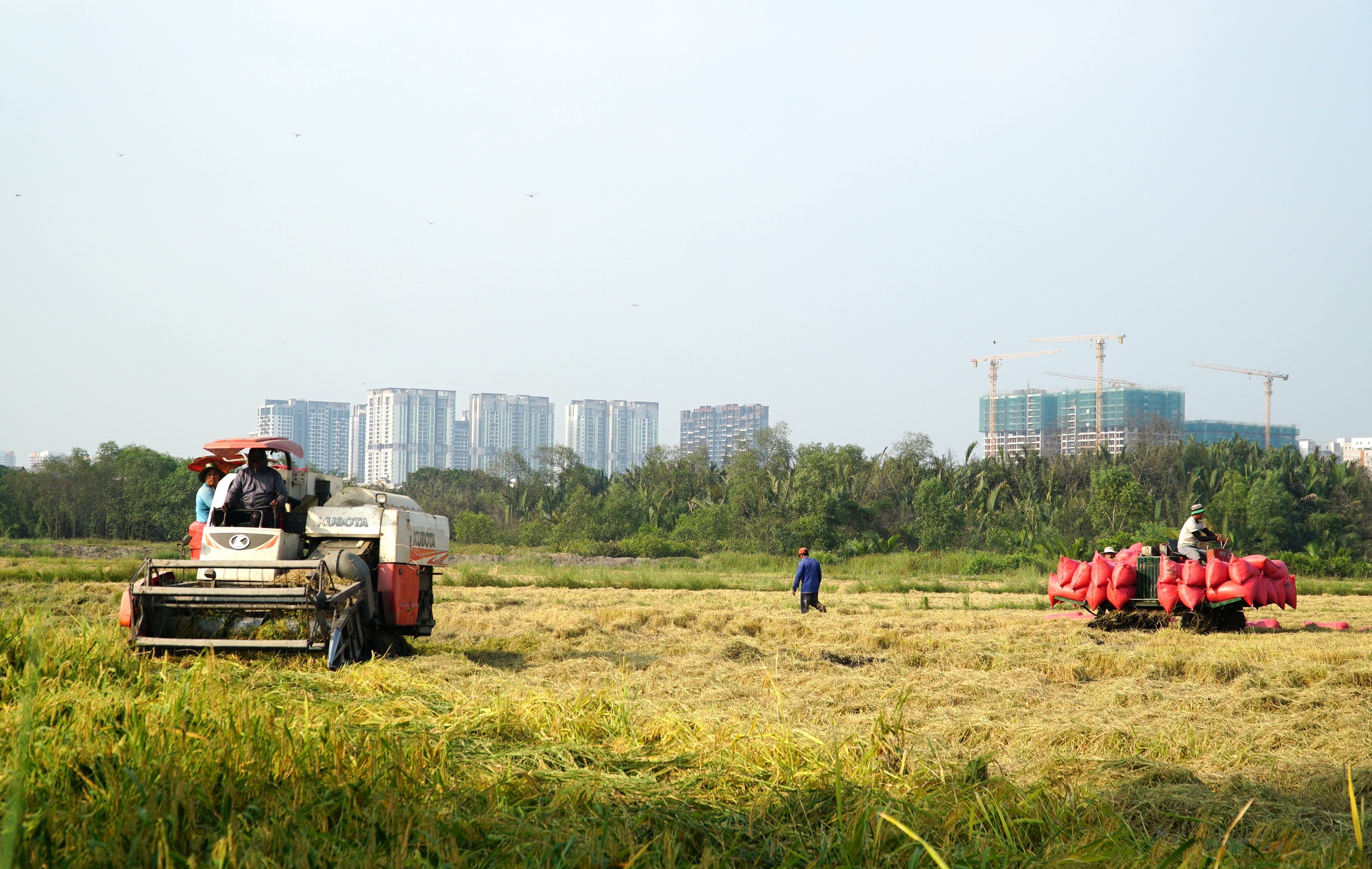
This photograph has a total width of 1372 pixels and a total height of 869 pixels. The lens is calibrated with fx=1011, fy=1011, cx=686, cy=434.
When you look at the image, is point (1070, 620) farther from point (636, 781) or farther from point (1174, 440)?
point (1174, 440)

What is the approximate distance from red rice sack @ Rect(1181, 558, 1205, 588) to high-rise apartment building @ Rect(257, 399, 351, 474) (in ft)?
417

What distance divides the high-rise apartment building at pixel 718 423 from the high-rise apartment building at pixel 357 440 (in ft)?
146

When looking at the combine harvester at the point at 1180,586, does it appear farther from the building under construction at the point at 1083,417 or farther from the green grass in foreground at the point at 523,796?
the building under construction at the point at 1083,417

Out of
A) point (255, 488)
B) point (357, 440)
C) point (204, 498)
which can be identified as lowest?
point (204, 498)

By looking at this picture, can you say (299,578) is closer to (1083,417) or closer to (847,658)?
(847,658)

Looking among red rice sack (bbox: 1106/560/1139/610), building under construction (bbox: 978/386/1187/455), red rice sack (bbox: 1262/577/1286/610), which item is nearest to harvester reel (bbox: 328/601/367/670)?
red rice sack (bbox: 1106/560/1139/610)

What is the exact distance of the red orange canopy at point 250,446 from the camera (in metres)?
9.68

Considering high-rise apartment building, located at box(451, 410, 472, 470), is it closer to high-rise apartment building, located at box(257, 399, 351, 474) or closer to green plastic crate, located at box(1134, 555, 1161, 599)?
high-rise apartment building, located at box(257, 399, 351, 474)

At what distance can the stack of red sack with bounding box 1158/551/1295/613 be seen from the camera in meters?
13.3

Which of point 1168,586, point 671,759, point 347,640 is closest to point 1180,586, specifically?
point 1168,586

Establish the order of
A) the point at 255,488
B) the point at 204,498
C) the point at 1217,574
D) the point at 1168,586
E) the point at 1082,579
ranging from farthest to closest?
the point at 1082,579, the point at 1168,586, the point at 1217,574, the point at 204,498, the point at 255,488

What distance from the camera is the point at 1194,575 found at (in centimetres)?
1387

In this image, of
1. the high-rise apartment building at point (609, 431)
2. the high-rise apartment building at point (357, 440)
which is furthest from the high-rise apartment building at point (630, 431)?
the high-rise apartment building at point (357, 440)

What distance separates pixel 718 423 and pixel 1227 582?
134 meters
